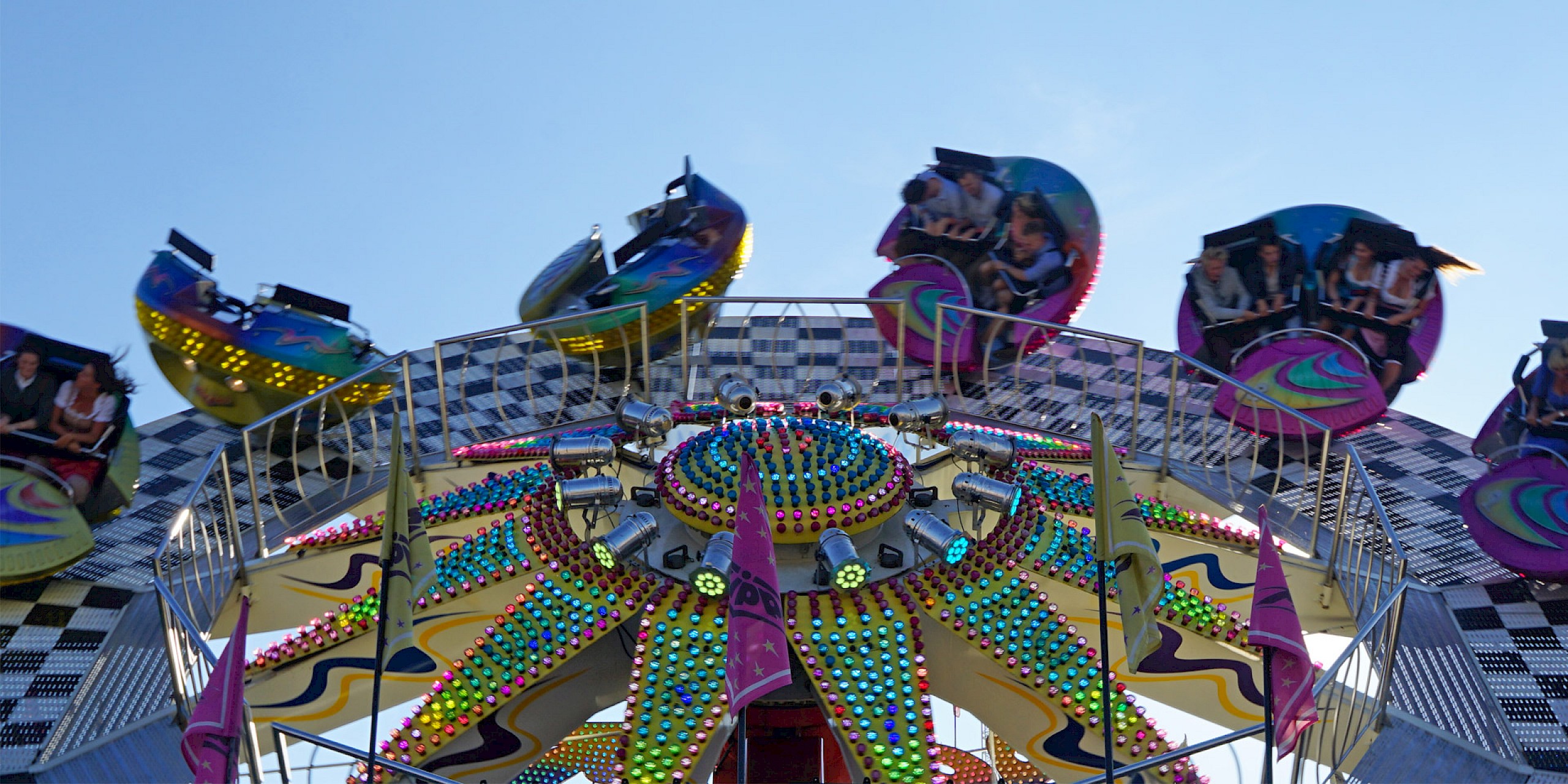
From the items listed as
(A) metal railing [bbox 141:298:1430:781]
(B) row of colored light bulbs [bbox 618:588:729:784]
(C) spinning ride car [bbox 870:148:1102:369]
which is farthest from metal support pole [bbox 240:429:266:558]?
(C) spinning ride car [bbox 870:148:1102:369]

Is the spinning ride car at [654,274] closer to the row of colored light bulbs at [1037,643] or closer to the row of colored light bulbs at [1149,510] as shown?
the row of colored light bulbs at [1149,510]

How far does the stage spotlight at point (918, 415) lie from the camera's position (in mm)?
11383

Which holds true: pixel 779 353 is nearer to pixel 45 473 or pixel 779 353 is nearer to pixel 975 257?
pixel 975 257

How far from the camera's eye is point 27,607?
393 inches

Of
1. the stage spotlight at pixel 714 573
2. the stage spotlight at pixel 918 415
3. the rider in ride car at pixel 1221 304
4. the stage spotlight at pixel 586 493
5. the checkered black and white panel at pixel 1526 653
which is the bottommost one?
the checkered black and white panel at pixel 1526 653

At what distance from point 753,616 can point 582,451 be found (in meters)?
4.00

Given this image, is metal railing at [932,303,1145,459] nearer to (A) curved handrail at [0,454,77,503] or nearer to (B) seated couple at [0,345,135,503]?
(B) seated couple at [0,345,135,503]

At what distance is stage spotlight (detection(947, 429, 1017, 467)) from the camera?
10336mm

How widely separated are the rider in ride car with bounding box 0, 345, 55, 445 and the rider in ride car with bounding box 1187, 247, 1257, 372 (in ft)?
32.7

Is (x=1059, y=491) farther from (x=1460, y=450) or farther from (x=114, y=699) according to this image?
(x=114, y=699)

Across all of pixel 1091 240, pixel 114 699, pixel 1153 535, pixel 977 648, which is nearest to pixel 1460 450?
pixel 1091 240

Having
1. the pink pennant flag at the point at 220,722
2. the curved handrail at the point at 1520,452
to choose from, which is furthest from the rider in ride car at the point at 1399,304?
the pink pennant flag at the point at 220,722

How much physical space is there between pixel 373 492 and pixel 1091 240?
7.59 m

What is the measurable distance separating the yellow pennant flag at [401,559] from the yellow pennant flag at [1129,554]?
11.3 feet
